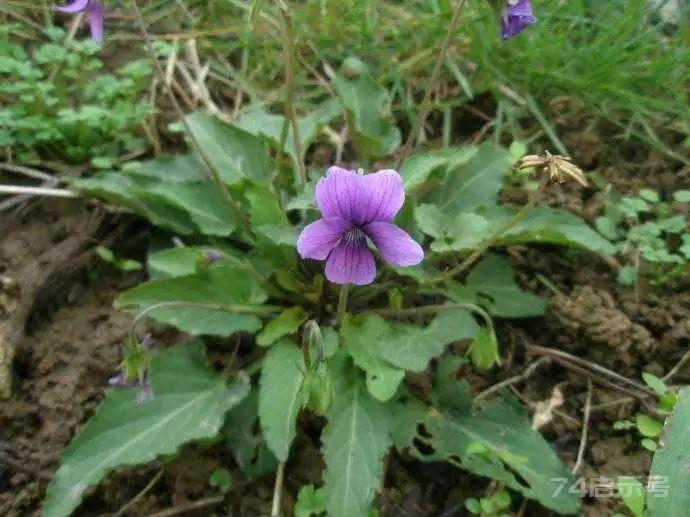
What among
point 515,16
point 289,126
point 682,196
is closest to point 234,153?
point 289,126

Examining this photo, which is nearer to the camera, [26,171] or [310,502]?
[310,502]

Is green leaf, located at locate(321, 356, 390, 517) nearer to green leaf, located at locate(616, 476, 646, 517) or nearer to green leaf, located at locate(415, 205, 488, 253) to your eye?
green leaf, located at locate(415, 205, 488, 253)

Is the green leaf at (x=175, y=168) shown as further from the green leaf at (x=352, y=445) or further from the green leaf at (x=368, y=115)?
the green leaf at (x=352, y=445)

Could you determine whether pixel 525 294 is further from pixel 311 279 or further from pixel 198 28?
pixel 198 28

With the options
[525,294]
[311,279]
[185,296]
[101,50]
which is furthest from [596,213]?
[101,50]

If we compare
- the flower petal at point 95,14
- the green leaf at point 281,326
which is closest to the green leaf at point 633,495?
the green leaf at point 281,326

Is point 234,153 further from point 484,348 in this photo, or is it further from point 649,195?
point 649,195
